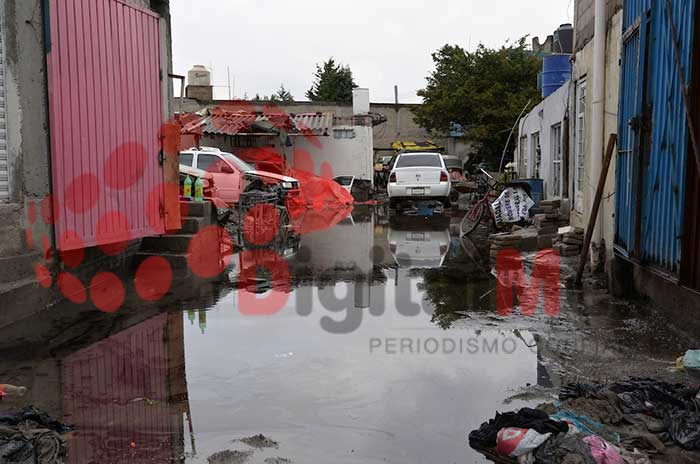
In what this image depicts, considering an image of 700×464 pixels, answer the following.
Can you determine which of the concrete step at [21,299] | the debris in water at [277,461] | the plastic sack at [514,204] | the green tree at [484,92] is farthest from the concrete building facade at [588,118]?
the green tree at [484,92]

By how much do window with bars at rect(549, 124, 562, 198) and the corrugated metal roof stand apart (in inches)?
473

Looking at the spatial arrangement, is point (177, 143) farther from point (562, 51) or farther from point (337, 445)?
point (562, 51)

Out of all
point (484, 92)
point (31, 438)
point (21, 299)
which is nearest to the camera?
point (31, 438)

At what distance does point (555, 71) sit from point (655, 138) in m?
10.1

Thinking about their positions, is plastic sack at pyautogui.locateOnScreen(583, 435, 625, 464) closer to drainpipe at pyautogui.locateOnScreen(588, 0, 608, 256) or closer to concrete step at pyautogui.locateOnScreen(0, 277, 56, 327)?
concrete step at pyautogui.locateOnScreen(0, 277, 56, 327)

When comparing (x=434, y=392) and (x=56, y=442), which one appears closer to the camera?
(x=56, y=442)

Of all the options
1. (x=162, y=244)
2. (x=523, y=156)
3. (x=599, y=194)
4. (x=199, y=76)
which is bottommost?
(x=162, y=244)

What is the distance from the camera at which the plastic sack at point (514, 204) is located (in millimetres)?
13109

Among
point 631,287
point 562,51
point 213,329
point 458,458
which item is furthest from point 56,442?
point 562,51

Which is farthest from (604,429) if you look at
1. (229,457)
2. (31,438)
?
(31,438)

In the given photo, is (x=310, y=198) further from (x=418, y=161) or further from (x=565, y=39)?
(x=565, y=39)

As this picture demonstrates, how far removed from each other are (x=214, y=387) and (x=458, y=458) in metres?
1.91

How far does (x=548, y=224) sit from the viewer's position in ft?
40.2

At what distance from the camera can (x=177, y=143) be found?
9328mm
